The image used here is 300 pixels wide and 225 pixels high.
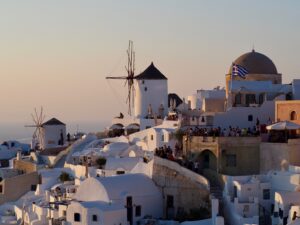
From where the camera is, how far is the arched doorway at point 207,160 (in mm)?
31917

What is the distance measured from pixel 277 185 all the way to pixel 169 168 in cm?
518

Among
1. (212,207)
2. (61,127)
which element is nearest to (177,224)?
(212,207)

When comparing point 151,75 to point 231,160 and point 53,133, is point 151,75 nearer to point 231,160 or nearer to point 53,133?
point 53,133

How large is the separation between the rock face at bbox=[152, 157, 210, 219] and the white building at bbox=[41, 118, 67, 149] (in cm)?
2422

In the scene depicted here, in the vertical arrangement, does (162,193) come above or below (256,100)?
below

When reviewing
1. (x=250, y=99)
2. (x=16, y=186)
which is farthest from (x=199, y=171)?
(x=16, y=186)

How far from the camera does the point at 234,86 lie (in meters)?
39.5

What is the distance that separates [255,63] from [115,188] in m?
15.8

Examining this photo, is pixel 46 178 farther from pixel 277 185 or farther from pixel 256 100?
pixel 277 185

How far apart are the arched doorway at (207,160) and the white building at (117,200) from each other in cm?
237

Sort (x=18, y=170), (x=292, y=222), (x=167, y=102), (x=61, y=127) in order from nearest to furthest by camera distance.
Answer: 1. (x=292, y=222)
2. (x=18, y=170)
3. (x=167, y=102)
4. (x=61, y=127)

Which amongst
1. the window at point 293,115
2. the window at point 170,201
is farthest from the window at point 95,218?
the window at point 293,115

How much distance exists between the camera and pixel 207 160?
32.4 metres

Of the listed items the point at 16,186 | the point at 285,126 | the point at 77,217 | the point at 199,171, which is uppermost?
the point at 285,126
